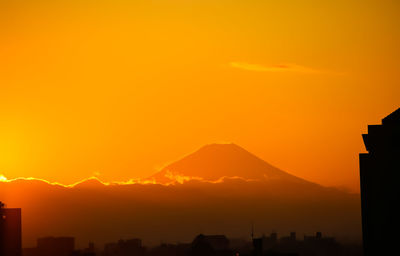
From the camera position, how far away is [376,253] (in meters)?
116

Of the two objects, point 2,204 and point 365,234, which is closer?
point 365,234

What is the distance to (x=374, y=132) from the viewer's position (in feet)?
401

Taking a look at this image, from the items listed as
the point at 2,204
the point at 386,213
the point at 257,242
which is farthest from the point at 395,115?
the point at 2,204

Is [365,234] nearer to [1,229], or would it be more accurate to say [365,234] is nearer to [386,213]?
[386,213]

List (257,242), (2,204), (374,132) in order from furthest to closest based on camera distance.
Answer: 1. (2,204)
2. (257,242)
3. (374,132)

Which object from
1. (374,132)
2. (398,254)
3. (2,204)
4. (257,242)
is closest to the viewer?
(398,254)

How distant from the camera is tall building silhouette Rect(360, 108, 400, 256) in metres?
117

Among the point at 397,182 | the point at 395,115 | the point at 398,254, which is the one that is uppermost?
the point at 395,115

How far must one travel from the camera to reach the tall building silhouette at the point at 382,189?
11731 centimetres

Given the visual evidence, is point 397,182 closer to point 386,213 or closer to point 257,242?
point 386,213

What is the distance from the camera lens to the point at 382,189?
11875 cm

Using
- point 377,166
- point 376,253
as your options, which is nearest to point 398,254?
point 376,253

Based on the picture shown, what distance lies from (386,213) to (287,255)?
55.7m

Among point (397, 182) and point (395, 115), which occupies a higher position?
point (395, 115)
